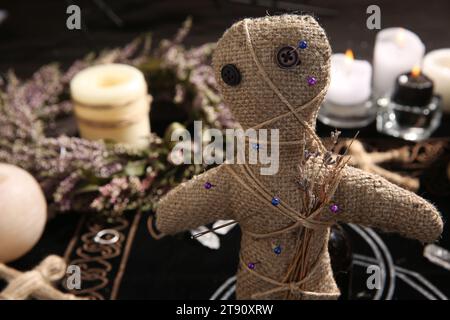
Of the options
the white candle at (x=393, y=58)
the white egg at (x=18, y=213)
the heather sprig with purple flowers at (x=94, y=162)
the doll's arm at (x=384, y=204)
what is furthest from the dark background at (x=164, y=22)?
the doll's arm at (x=384, y=204)

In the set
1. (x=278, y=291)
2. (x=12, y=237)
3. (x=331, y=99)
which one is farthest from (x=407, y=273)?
(x=12, y=237)

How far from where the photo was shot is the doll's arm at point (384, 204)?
571 millimetres

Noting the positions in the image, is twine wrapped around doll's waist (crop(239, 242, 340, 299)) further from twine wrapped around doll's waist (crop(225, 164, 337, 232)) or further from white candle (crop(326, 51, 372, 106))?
white candle (crop(326, 51, 372, 106))

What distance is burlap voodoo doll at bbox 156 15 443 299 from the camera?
52 centimetres

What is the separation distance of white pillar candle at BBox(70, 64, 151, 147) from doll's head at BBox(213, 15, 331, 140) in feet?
1.28

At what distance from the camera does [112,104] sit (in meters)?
0.92

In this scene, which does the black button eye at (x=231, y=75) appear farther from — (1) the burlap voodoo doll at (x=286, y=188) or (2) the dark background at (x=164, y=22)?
(2) the dark background at (x=164, y=22)

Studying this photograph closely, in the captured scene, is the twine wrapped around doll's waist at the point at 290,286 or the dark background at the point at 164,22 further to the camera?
the dark background at the point at 164,22

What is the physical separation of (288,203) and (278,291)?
104mm

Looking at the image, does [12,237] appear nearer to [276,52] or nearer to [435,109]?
[276,52]

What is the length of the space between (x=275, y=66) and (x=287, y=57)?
0.01m

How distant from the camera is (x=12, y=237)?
781 mm

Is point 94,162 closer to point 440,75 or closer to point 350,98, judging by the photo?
point 350,98

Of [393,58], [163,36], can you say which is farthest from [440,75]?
[163,36]
